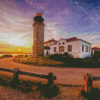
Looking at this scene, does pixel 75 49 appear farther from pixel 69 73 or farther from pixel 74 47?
pixel 69 73

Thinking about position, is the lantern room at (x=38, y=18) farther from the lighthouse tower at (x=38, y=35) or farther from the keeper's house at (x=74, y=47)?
the keeper's house at (x=74, y=47)

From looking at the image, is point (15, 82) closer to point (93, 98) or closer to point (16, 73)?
point (16, 73)

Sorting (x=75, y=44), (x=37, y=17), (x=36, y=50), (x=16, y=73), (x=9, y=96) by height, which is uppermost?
(x=37, y=17)

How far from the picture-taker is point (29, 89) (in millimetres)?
3273

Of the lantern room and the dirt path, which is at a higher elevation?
the lantern room

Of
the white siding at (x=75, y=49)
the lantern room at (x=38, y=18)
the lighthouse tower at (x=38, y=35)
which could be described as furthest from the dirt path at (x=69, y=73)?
the lantern room at (x=38, y=18)

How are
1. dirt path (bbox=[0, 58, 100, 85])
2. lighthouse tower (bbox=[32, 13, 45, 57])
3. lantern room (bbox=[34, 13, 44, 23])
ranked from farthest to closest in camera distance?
lantern room (bbox=[34, 13, 44, 23])
lighthouse tower (bbox=[32, 13, 45, 57])
dirt path (bbox=[0, 58, 100, 85])

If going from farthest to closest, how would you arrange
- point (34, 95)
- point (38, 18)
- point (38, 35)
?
point (38, 18), point (38, 35), point (34, 95)

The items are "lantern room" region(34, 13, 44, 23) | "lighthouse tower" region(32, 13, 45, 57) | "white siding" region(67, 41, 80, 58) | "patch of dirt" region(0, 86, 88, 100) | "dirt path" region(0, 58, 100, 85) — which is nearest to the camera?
"patch of dirt" region(0, 86, 88, 100)

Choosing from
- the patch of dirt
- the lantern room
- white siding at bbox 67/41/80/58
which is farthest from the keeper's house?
the patch of dirt

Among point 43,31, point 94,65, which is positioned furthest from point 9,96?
point 43,31

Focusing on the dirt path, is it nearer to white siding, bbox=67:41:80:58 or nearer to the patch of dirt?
the patch of dirt

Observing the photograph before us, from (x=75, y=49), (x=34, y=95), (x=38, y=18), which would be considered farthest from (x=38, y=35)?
(x=34, y=95)

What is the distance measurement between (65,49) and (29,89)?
14562mm
